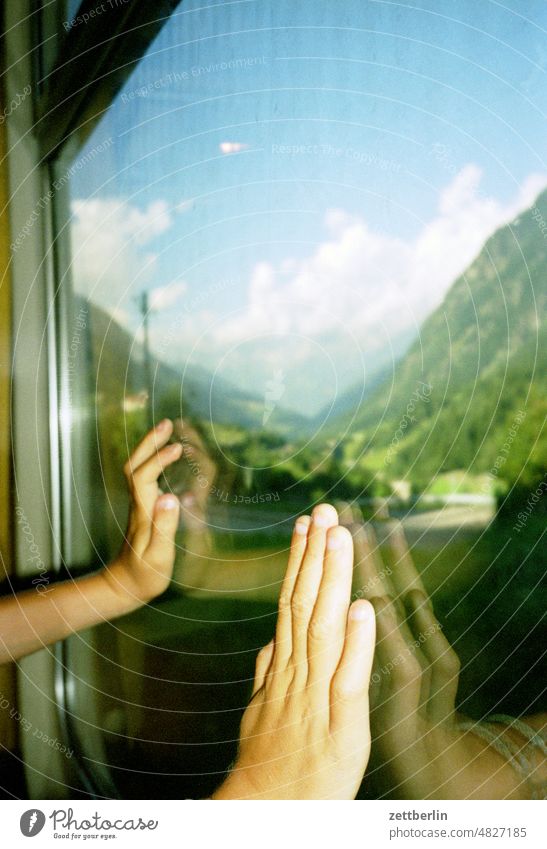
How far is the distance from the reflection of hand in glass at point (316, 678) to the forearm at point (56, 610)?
0.15 m

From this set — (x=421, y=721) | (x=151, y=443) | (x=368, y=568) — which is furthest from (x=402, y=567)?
(x=151, y=443)

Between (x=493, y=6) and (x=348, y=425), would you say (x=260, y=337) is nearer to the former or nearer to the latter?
(x=348, y=425)

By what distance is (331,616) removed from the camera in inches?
22.2

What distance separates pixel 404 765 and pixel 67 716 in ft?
1.05

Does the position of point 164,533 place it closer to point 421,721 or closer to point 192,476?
point 192,476

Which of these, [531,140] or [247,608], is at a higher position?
[531,140]

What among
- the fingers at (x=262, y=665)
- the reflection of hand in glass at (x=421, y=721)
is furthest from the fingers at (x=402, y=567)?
the fingers at (x=262, y=665)

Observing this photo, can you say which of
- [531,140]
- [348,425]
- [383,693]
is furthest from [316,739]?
[531,140]

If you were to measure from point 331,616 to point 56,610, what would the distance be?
0.26 m

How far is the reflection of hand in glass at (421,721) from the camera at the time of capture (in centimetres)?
56

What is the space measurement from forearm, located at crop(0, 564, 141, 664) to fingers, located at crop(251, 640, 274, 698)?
122 mm

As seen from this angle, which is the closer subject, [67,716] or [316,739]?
[316,739]
